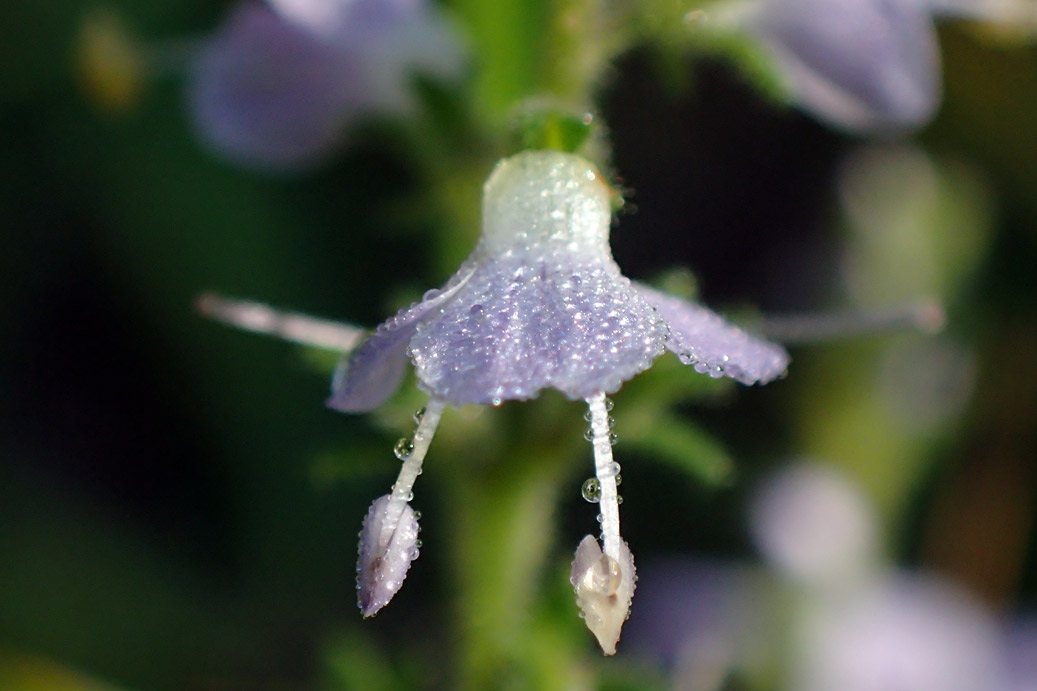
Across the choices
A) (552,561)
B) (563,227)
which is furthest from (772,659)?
(563,227)

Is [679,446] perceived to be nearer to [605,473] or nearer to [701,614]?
[605,473]

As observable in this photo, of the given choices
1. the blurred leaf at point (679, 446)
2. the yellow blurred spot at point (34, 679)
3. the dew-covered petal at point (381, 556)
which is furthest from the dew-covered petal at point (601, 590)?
the yellow blurred spot at point (34, 679)

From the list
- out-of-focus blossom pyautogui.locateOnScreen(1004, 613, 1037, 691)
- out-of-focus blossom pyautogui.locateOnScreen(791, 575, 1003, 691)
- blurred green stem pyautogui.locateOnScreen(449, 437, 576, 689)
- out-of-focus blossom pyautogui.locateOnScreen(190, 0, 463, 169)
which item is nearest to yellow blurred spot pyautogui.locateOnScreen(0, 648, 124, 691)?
blurred green stem pyautogui.locateOnScreen(449, 437, 576, 689)

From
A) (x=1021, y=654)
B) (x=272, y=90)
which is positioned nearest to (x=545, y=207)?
(x=272, y=90)

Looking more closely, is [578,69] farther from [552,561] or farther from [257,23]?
[552,561]

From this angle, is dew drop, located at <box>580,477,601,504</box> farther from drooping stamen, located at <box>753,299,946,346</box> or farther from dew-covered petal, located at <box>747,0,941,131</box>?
dew-covered petal, located at <box>747,0,941,131</box>
